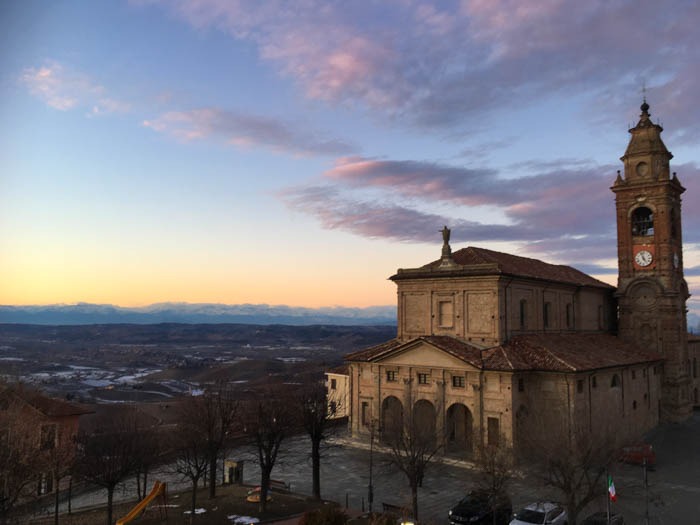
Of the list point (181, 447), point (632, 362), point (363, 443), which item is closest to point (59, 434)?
point (181, 447)

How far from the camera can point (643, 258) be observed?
2108 inches

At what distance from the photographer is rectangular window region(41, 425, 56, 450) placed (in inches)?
1284

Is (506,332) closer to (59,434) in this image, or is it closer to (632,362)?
(632,362)

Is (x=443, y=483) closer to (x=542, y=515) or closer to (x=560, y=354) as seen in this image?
(x=542, y=515)

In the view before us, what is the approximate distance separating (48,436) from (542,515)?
91.8 ft

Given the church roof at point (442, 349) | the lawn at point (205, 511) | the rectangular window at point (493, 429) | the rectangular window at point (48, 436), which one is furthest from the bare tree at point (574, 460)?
the rectangular window at point (48, 436)

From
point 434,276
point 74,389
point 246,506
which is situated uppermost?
point 434,276

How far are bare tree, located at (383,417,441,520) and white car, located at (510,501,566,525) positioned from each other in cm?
472

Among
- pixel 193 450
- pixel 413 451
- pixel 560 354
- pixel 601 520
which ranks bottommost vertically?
pixel 601 520

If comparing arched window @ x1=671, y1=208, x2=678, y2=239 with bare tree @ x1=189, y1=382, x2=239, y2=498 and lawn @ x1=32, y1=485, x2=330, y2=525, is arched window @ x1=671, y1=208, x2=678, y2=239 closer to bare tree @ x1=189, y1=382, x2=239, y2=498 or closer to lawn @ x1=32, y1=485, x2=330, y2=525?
lawn @ x1=32, y1=485, x2=330, y2=525

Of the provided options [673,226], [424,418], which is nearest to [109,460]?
[424,418]

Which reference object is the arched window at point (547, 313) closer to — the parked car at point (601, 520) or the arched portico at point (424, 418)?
the arched portico at point (424, 418)

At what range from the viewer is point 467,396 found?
38.4 metres

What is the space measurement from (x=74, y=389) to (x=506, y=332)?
344ft
